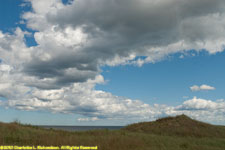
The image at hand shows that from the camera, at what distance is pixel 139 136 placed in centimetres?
2859

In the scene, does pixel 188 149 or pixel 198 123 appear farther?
pixel 198 123

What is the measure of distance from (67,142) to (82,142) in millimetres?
1459

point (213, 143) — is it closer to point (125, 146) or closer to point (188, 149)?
point (188, 149)

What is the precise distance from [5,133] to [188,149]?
1931cm

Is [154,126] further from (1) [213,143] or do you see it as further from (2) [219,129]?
(1) [213,143]

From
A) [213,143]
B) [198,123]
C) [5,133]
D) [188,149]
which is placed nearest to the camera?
[188,149]

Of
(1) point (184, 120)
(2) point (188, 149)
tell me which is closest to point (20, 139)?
(2) point (188, 149)

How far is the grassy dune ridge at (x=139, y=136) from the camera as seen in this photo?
68.7ft

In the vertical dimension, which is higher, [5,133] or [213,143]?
[5,133]

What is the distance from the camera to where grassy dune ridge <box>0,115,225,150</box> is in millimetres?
20953

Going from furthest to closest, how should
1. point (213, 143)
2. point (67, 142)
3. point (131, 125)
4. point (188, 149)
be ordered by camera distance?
1. point (131, 125)
2. point (213, 143)
3. point (188, 149)
4. point (67, 142)

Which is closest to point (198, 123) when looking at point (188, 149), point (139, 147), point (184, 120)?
point (184, 120)

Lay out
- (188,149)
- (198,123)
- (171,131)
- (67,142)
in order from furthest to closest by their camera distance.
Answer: (198,123) → (171,131) → (188,149) → (67,142)

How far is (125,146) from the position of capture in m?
20.7
